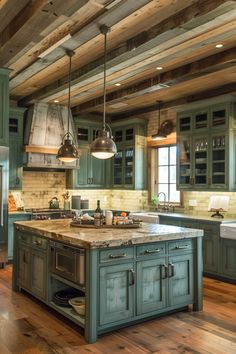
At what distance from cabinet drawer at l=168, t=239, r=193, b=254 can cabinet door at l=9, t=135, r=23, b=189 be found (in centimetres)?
390

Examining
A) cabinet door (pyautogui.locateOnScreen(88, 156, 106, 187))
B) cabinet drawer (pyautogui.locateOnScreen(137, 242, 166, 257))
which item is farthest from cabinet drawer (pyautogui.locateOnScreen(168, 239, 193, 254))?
cabinet door (pyautogui.locateOnScreen(88, 156, 106, 187))

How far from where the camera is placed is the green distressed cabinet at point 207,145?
5.92 metres

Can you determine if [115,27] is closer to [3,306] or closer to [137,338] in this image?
[137,338]

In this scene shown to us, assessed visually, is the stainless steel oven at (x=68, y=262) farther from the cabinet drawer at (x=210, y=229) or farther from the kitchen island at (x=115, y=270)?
the cabinet drawer at (x=210, y=229)

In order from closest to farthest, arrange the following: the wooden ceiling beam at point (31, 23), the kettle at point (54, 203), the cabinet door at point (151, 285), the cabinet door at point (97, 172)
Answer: the wooden ceiling beam at point (31, 23) < the cabinet door at point (151, 285) < the kettle at point (54, 203) < the cabinet door at point (97, 172)

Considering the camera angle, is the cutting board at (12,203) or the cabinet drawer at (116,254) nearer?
the cabinet drawer at (116,254)

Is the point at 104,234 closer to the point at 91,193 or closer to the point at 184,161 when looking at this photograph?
the point at 184,161

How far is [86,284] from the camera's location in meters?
3.36

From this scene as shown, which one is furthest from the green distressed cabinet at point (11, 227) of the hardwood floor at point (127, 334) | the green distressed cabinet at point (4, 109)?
the hardwood floor at point (127, 334)

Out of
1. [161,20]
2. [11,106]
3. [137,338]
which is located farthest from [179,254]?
[11,106]

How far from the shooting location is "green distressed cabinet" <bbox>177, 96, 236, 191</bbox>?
5.92m

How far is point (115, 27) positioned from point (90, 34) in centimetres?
28

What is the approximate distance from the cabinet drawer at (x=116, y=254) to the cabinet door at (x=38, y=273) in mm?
1024

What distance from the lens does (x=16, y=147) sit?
22.8ft
